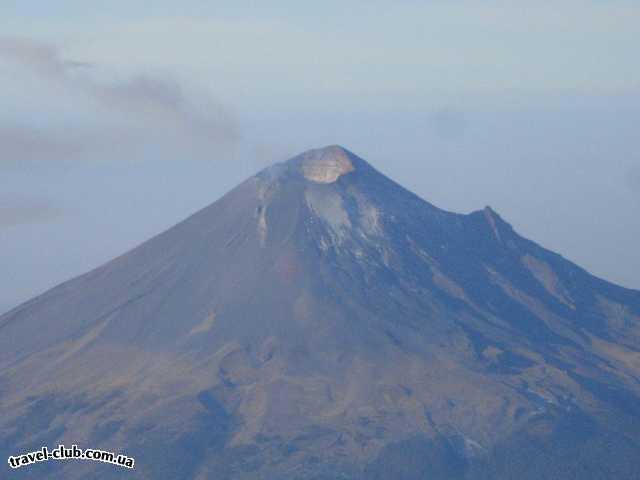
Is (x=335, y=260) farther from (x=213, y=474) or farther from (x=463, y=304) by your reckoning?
(x=213, y=474)

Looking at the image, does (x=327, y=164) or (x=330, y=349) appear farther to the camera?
(x=327, y=164)

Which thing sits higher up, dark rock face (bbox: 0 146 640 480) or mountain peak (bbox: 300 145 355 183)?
mountain peak (bbox: 300 145 355 183)

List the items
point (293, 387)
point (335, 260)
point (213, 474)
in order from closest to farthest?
point (213, 474) < point (293, 387) < point (335, 260)

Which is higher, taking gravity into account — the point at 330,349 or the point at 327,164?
the point at 327,164

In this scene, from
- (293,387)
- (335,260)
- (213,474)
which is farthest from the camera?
(335,260)

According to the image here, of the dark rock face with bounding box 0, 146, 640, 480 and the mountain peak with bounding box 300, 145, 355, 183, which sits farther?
the mountain peak with bounding box 300, 145, 355, 183

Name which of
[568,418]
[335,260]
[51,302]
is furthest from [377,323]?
[51,302]
